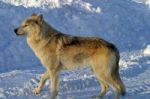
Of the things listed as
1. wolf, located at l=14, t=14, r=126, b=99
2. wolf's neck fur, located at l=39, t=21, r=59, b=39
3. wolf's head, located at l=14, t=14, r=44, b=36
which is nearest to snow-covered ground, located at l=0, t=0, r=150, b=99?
wolf, located at l=14, t=14, r=126, b=99

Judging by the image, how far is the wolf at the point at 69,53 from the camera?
10531 mm

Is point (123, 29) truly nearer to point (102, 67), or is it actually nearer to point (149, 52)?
point (149, 52)

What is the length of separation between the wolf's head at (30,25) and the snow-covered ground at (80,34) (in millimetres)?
1378

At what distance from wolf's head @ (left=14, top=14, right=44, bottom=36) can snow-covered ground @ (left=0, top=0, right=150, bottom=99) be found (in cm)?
138

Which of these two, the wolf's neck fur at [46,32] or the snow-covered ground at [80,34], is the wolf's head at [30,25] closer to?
the wolf's neck fur at [46,32]

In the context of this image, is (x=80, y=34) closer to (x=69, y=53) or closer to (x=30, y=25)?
(x=69, y=53)

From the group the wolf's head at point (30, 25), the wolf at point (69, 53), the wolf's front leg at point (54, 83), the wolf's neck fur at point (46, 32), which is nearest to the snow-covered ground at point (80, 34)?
the wolf's front leg at point (54, 83)

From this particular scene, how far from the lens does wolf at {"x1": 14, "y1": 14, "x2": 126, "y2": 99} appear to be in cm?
1053

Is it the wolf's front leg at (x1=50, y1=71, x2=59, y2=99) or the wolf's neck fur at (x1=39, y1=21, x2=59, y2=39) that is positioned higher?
the wolf's neck fur at (x1=39, y1=21, x2=59, y2=39)

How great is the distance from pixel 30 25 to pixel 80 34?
9273 millimetres

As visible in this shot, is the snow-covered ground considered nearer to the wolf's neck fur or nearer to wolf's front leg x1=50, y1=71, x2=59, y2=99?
wolf's front leg x1=50, y1=71, x2=59, y2=99

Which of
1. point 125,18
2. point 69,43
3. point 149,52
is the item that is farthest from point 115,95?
point 125,18

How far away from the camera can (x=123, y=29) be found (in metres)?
21.3

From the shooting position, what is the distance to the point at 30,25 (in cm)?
1062
